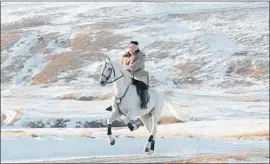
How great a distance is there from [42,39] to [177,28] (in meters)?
16.9

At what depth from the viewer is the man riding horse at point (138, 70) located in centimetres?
1553

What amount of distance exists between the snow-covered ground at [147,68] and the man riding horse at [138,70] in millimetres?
3280

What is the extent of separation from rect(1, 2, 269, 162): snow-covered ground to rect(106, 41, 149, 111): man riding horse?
129 inches

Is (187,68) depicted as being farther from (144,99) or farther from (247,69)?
(144,99)

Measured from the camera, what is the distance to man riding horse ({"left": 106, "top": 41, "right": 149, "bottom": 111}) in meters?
15.5

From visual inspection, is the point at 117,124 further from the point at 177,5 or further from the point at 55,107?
the point at 177,5

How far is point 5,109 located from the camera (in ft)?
165

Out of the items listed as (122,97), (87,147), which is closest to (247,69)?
(87,147)

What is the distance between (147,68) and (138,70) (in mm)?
55657

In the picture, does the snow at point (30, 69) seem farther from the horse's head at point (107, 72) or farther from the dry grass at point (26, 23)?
the horse's head at point (107, 72)

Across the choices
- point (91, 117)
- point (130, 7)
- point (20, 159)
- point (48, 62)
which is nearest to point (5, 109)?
point (91, 117)

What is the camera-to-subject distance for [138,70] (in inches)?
627

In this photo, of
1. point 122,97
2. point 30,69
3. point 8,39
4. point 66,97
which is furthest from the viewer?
point 8,39

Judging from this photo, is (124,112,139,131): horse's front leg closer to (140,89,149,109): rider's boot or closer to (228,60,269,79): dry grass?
(140,89,149,109): rider's boot
